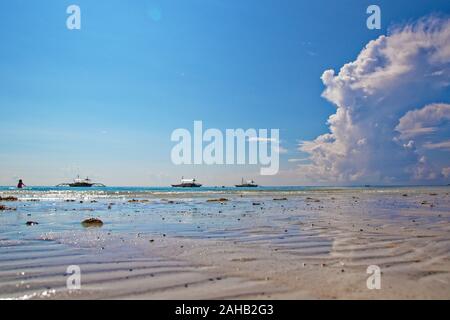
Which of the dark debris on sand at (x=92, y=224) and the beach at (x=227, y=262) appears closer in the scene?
the beach at (x=227, y=262)

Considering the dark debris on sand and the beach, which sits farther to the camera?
the dark debris on sand

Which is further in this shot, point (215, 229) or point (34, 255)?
point (215, 229)

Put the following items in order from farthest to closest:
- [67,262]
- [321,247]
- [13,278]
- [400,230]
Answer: [400,230] < [321,247] < [67,262] < [13,278]

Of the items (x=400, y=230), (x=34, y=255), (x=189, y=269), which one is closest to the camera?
(x=189, y=269)

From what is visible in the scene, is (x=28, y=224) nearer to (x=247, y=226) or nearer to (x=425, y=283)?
(x=247, y=226)

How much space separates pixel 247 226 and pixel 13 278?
34.7 ft

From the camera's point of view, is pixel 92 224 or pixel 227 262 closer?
pixel 227 262

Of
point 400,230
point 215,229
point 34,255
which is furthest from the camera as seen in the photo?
point 215,229

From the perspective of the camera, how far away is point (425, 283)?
678cm
